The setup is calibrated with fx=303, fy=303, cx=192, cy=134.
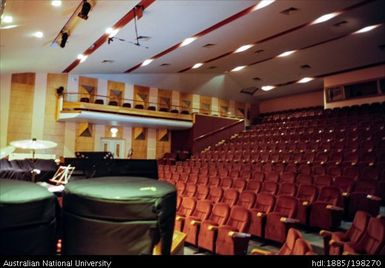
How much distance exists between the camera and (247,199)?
8.76ft

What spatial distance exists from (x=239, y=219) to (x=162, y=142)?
543 cm

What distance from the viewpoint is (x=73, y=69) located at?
6031 millimetres

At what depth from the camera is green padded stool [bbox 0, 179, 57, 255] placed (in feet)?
1.52

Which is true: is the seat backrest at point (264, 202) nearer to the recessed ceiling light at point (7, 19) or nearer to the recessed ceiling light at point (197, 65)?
the recessed ceiling light at point (7, 19)

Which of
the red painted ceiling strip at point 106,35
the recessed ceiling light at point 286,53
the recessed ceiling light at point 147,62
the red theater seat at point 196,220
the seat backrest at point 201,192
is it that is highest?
the recessed ceiling light at point 286,53

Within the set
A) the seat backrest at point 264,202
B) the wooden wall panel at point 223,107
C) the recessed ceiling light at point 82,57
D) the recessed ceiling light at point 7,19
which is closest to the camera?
the seat backrest at point 264,202

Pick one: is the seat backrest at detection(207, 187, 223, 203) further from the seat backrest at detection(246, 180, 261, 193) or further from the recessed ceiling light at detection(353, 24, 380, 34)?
the recessed ceiling light at detection(353, 24, 380, 34)

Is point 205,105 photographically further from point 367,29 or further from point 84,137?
point 367,29

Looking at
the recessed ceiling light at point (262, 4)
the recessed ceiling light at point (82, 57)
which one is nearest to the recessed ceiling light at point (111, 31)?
the recessed ceiling light at point (82, 57)

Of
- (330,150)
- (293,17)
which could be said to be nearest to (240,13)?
(293,17)

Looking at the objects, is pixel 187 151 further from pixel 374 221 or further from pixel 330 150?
pixel 374 221

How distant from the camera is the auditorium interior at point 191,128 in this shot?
1.80 feet

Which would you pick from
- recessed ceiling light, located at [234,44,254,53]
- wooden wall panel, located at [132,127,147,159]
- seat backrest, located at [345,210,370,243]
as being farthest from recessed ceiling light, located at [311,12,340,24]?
wooden wall panel, located at [132,127,147,159]

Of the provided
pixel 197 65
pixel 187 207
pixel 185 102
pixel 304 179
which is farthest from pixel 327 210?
pixel 185 102
